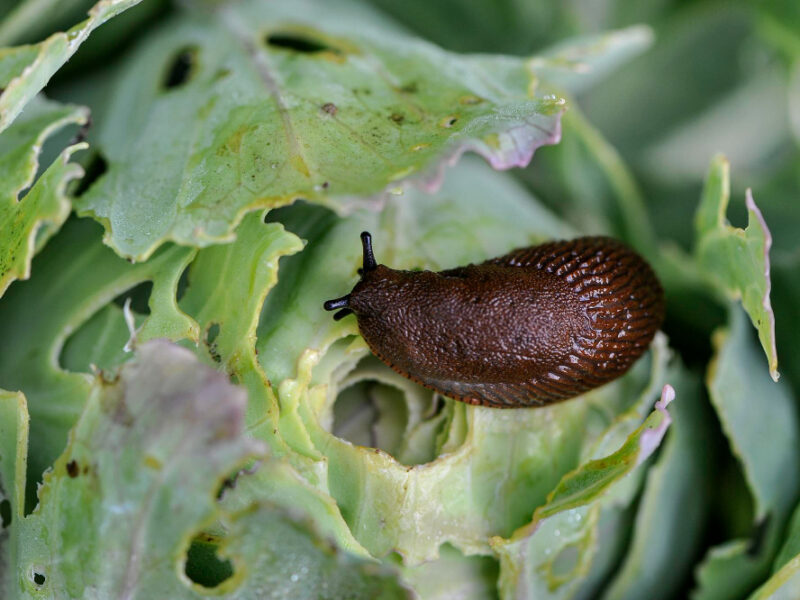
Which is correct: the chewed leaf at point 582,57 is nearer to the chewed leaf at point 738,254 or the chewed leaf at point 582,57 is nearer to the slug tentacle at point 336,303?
the chewed leaf at point 738,254

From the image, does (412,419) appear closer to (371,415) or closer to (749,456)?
(371,415)

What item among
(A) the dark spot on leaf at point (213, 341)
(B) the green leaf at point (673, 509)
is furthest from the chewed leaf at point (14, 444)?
(B) the green leaf at point (673, 509)

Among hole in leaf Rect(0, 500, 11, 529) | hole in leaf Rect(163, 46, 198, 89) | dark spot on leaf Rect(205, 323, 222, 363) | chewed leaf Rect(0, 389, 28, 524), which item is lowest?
hole in leaf Rect(0, 500, 11, 529)

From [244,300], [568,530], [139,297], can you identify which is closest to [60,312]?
[139,297]

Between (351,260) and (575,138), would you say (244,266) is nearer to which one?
(351,260)

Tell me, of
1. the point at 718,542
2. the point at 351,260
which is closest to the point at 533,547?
the point at 351,260

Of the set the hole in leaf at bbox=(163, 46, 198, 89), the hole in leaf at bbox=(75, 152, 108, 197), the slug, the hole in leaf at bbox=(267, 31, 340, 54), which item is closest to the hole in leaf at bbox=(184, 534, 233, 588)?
the slug

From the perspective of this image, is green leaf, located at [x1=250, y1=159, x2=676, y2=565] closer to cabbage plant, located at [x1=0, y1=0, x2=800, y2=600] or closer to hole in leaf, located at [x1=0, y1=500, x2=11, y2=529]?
cabbage plant, located at [x1=0, y1=0, x2=800, y2=600]
